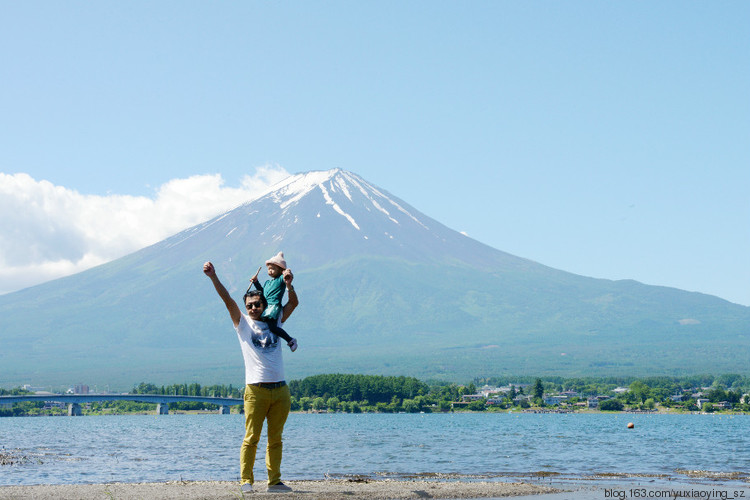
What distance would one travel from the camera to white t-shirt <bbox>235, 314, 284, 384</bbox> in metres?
14.8

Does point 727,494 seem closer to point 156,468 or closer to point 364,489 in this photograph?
point 364,489

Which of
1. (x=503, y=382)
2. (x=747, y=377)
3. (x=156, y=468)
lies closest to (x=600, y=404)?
(x=503, y=382)

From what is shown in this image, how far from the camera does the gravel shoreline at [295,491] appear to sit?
1574 centimetres

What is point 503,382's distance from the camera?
191500mm

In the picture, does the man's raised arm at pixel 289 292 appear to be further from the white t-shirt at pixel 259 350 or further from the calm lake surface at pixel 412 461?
the calm lake surface at pixel 412 461

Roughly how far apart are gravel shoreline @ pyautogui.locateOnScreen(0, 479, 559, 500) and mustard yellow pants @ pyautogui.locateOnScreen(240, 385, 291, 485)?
1.46 ft

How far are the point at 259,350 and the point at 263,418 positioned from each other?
1.16 meters

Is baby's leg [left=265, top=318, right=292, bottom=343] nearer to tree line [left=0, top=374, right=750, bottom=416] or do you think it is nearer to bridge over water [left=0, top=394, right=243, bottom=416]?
bridge over water [left=0, top=394, right=243, bottom=416]

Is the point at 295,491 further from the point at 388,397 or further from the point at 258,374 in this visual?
the point at 388,397

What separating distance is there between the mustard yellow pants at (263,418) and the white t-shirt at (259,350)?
0.71ft

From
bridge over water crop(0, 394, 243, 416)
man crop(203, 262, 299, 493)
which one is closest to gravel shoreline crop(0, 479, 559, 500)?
man crop(203, 262, 299, 493)

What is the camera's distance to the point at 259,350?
583 inches

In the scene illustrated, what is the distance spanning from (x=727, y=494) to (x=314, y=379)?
4938 inches

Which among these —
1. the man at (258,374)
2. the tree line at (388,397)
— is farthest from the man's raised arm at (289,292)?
the tree line at (388,397)
